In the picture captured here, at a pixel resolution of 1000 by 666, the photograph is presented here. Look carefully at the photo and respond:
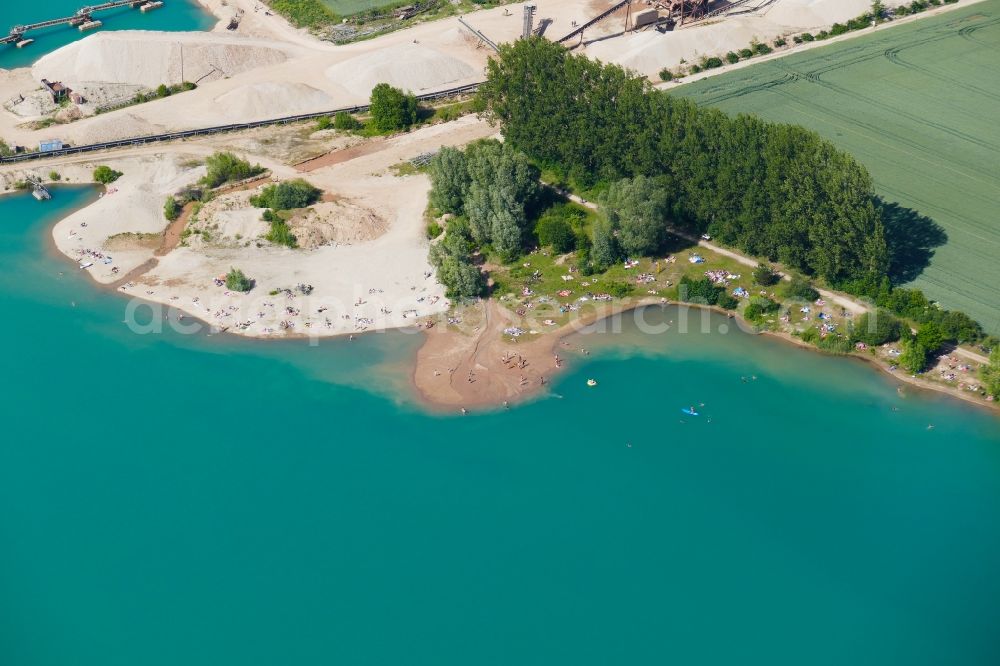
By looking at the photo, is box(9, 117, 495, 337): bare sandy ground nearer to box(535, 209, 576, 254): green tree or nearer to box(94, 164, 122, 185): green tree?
box(94, 164, 122, 185): green tree

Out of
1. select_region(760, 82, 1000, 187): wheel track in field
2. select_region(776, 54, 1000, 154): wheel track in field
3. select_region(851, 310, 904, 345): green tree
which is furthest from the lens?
select_region(776, 54, 1000, 154): wheel track in field

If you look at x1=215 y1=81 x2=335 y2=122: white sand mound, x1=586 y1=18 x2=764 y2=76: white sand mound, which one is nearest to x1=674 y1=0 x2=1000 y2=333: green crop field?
x1=586 y1=18 x2=764 y2=76: white sand mound

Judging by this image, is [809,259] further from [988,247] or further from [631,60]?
[631,60]

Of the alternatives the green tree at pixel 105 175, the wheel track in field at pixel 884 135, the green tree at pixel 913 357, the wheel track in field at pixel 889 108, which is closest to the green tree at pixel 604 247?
the green tree at pixel 913 357

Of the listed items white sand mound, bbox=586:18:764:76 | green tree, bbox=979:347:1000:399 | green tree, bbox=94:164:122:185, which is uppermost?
white sand mound, bbox=586:18:764:76

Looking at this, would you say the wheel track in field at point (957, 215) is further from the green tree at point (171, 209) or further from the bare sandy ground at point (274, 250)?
the green tree at point (171, 209)

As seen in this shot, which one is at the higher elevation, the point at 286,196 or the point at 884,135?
the point at 884,135

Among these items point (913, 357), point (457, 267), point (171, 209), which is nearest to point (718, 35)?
point (457, 267)

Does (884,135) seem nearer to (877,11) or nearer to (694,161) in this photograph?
(694,161)
